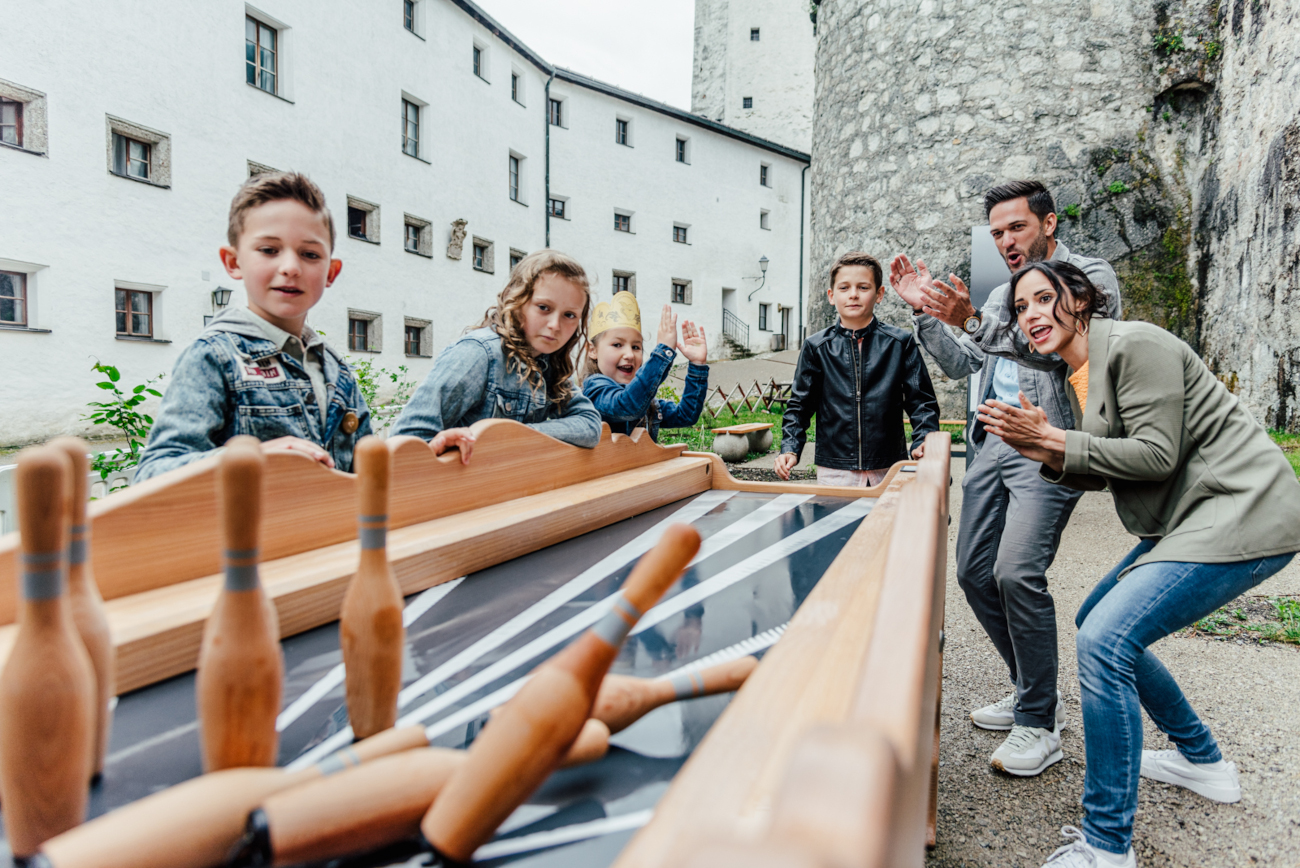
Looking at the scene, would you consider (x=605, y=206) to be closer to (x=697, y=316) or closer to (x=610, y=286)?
(x=610, y=286)

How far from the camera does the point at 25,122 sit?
34.5ft

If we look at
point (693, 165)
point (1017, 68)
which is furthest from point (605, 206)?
point (1017, 68)

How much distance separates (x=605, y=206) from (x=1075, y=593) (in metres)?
20.9

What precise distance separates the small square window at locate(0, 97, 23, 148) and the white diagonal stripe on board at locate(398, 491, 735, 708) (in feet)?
41.7

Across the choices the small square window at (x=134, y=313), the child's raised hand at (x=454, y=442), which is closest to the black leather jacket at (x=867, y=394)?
the child's raised hand at (x=454, y=442)

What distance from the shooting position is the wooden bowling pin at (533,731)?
0.62 metres

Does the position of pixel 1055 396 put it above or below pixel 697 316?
below

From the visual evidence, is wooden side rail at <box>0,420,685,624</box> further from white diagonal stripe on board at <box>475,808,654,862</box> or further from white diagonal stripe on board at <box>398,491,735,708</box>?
white diagonal stripe on board at <box>475,808,654,862</box>

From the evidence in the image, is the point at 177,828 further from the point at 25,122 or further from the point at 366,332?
the point at 366,332

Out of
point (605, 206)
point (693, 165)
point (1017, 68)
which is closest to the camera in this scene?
point (1017, 68)

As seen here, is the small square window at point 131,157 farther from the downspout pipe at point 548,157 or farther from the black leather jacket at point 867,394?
Answer: the black leather jacket at point 867,394

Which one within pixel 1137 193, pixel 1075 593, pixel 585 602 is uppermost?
pixel 1137 193

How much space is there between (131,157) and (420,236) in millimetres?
6125

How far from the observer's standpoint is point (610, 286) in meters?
24.0
